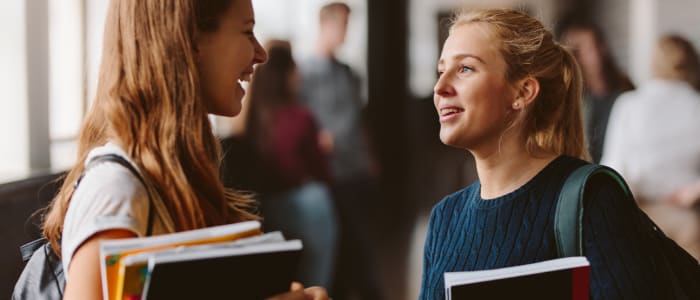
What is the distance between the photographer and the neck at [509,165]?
52.9 inches

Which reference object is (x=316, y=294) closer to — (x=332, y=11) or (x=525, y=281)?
(x=525, y=281)

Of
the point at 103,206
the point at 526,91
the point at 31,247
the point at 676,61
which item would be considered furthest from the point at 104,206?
the point at 676,61

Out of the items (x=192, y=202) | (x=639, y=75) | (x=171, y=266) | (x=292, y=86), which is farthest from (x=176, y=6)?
(x=639, y=75)

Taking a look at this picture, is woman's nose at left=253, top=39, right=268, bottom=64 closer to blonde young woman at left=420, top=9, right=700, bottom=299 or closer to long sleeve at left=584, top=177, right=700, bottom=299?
blonde young woman at left=420, top=9, right=700, bottom=299

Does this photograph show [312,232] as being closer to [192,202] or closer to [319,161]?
[319,161]

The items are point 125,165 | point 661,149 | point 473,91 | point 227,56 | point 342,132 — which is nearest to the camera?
point 125,165

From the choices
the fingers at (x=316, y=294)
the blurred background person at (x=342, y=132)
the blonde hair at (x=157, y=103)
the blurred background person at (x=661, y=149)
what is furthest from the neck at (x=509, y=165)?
the blurred background person at (x=342, y=132)

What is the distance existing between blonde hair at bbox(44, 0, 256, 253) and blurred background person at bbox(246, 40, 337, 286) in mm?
2874

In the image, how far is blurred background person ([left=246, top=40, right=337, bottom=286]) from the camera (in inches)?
162

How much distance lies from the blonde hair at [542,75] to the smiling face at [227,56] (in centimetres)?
34

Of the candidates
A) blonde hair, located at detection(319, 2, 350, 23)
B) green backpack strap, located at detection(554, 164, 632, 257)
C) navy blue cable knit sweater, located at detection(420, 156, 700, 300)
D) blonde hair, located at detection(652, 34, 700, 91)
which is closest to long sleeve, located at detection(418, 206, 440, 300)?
navy blue cable knit sweater, located at detection(420, 156, 700, 300)

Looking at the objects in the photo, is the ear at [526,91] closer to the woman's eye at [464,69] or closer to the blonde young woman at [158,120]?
the woman's eye at [464,69]

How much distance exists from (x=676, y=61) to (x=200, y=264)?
153 inches

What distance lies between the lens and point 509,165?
4.45 feet
